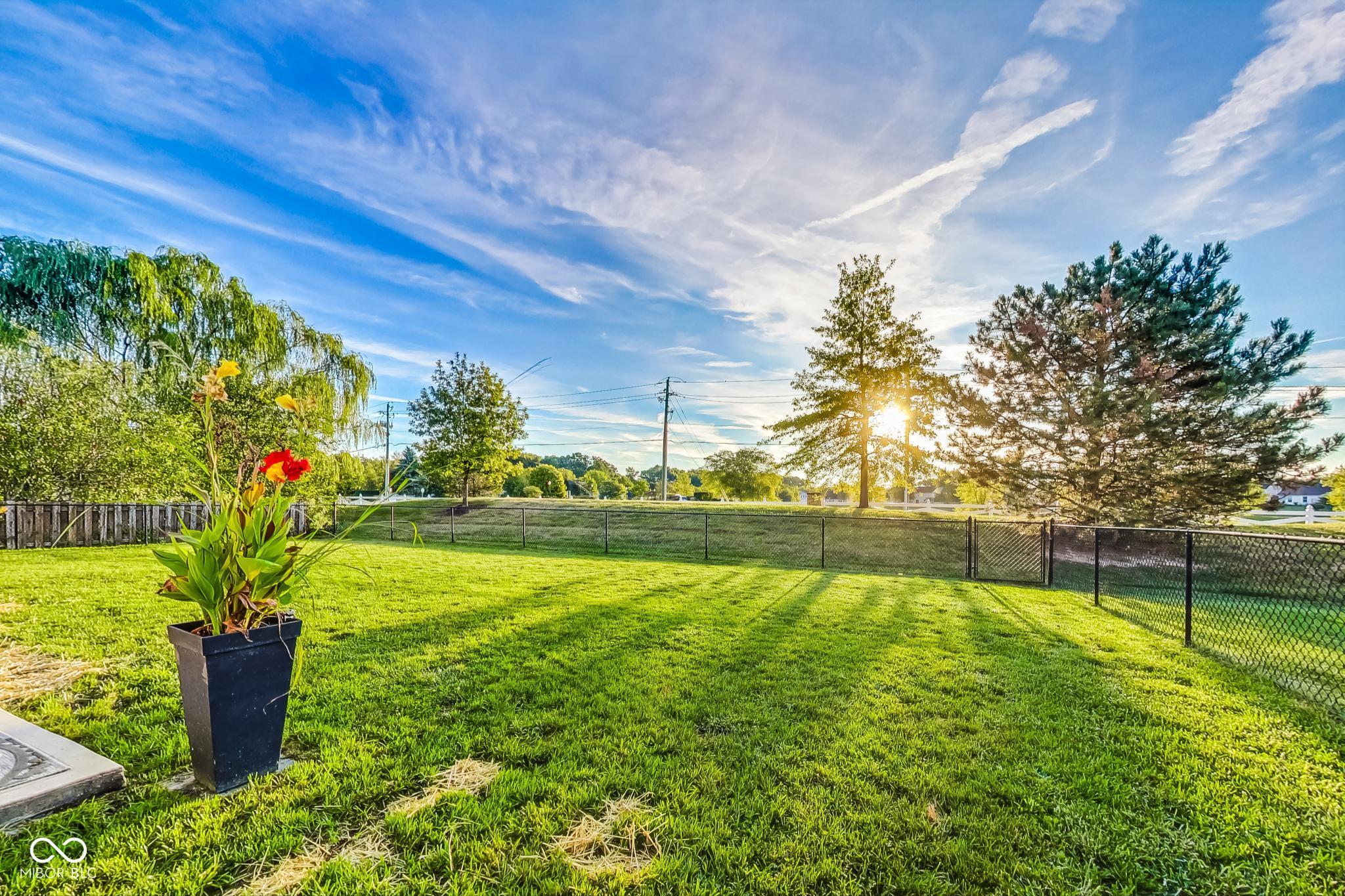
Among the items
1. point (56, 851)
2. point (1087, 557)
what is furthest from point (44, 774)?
point (1087, 557)

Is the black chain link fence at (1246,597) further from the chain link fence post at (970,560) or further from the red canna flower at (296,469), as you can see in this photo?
the red canna flower at (296,469)

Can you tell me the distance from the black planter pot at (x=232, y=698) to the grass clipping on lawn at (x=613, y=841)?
1.40 metres

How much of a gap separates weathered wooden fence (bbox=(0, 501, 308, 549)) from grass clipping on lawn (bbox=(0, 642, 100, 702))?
640 centimetres

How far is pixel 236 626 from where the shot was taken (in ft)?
6.93

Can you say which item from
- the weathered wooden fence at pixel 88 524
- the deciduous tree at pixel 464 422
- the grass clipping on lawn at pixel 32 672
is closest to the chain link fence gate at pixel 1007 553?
the grass clipping on lawn at pixel 32 672

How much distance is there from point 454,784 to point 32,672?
343 cm

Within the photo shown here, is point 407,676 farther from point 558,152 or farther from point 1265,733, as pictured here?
point 558,152

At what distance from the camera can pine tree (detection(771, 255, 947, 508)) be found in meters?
17.6

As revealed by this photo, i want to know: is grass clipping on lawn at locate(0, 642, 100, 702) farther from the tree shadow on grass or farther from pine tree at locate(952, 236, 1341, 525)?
pine tree at locate(952, 236, 1341, 525)

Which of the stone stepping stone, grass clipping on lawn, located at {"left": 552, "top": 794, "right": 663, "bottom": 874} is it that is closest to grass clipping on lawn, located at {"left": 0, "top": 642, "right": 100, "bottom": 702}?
A: the stone stepping stone

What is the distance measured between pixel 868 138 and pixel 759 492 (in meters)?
27.2

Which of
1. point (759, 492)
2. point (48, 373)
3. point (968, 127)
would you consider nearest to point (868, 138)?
point (968, 127)

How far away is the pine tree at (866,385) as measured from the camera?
17.6 meters

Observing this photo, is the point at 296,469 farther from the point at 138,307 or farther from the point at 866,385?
the point at 866,385
